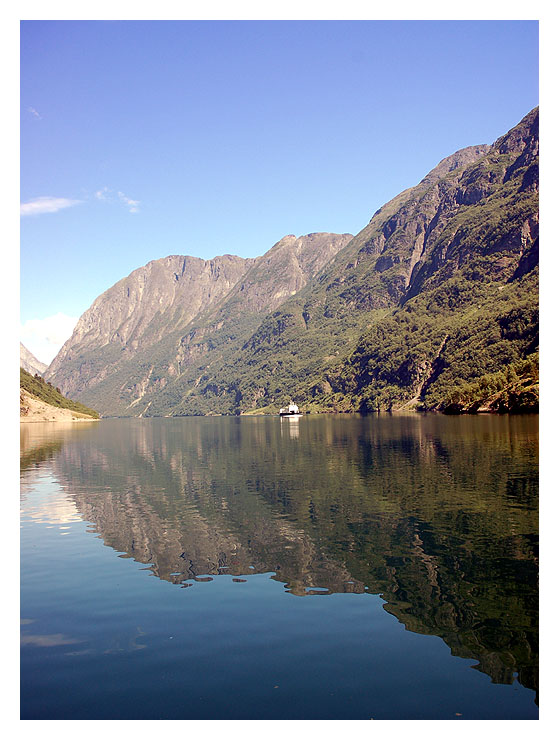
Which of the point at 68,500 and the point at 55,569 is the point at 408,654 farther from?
the point at 68,500

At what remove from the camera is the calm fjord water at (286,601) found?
17922mm

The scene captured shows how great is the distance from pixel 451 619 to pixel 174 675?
1129 centimetres

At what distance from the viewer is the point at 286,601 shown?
26328mm

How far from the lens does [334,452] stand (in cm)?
9088

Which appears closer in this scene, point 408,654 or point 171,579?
point 408,654

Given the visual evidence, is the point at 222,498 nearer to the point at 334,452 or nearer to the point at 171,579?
the point at 171,579

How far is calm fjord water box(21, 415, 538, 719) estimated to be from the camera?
1792cm

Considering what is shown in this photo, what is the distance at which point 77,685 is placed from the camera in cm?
1905
